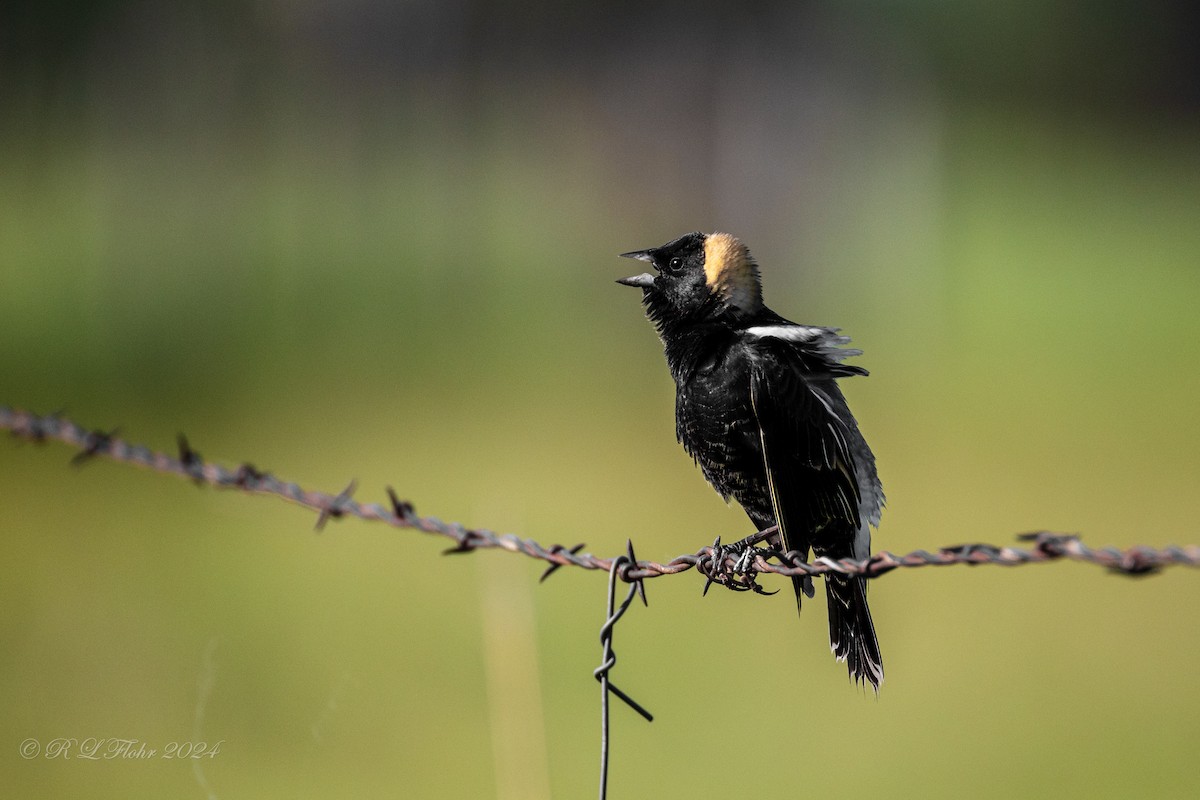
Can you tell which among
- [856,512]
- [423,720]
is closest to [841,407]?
[856,512]

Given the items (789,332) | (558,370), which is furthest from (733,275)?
(558,370)

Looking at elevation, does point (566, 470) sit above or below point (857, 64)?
below

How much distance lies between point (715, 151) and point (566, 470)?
50.9 ft

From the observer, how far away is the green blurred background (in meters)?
6.81

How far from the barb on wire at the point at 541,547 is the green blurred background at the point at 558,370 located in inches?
80.9

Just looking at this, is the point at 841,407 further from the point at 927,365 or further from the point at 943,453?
the point at 927,365

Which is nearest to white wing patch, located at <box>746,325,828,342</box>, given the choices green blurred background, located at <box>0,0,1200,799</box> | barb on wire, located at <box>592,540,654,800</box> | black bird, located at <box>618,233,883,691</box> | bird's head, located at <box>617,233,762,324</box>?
black bird, located at <box>618,233,883,691</box>

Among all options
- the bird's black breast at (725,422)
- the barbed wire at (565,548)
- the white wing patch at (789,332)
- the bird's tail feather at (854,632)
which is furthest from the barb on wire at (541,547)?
the white wing patch at (789,332)

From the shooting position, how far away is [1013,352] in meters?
19.7

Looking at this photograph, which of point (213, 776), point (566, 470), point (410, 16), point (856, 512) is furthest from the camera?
point (410, 16)

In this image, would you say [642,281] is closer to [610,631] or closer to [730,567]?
[730,567]

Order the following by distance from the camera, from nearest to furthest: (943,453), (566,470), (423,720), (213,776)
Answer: (213,776), (423,720), (566,470), (943,453)

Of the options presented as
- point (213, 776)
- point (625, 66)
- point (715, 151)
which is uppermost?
point (625, 66)

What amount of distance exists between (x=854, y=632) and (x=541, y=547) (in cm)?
124
